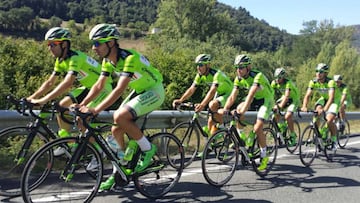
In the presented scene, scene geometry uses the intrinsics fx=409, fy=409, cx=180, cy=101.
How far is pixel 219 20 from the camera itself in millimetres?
69375

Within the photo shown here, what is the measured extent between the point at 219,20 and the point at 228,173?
2541 inches

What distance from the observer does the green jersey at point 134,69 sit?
5.20 m

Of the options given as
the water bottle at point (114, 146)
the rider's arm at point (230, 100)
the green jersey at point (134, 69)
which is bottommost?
the water bottle at point (114, 146)

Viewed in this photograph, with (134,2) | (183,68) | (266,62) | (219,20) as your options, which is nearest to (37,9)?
(134,2)

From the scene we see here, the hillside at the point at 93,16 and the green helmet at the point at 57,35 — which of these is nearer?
the green helmet at the point at 57,35

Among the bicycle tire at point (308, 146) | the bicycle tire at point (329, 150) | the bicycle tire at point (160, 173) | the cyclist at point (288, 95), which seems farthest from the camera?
the cyclist at point (288, 95)

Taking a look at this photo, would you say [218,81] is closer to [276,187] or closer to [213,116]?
[213,116]

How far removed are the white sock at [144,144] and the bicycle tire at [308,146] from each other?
4244 millimetres

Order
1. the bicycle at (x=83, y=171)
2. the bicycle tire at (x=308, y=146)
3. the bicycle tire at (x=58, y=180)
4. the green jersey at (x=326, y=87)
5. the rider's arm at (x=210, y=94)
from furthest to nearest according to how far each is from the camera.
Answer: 1. the green jersey at (x=326, y=87)
2. the bicycle tire at (x=308, y=146)
3. the rider's arm at (x=210, y=94)
4. the bicycle at (x=83, y=171)
5. the bicycle tire at (x=58, y=180)

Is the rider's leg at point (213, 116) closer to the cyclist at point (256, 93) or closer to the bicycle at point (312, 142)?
the cyclist at point (256, 93)

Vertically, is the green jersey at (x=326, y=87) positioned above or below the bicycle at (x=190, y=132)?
above

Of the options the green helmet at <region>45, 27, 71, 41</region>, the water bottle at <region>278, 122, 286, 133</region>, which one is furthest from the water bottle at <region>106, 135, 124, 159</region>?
the water bottle at <region>278, 122, 286, 133</region>

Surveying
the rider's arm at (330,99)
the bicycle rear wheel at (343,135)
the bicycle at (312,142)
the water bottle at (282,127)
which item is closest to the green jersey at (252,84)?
the bicycle at (312,142)

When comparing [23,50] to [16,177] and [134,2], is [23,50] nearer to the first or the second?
[16,177]
